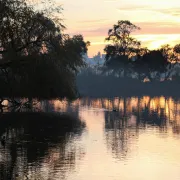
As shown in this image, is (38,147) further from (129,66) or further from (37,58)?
(129,66)

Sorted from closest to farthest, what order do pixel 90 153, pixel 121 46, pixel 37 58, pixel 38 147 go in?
pixel 90 153 < pixel 38 147 < pixel 37 58 < pixel 121 46

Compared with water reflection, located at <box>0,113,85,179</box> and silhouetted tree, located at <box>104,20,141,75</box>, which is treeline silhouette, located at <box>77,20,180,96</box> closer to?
silhouetted tree, located at <box>104,20,141,75</box>

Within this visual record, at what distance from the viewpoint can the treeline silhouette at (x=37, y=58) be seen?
41688 mm

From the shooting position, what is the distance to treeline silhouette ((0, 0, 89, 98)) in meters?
41.7

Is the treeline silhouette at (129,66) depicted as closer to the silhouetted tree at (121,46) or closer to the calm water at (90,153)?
the silhouetted tree at (121,46)

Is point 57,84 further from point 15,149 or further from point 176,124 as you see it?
point 15,149

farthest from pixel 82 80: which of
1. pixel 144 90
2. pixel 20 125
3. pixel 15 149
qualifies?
pixel 15 149

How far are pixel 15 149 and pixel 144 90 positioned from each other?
10444 centimetres

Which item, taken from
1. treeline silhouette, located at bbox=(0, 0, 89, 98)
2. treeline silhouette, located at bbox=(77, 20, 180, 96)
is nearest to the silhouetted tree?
treeline silhouette, located at bbox=(77, 20, 180, 96)

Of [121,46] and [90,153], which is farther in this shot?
[121,46]

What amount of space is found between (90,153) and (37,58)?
63.7 ft

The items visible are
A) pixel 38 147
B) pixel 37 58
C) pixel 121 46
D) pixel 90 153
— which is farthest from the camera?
pixel 121 46

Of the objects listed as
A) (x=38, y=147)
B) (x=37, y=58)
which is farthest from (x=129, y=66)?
(x=38, y=147)

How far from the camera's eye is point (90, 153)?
98.0 ft
